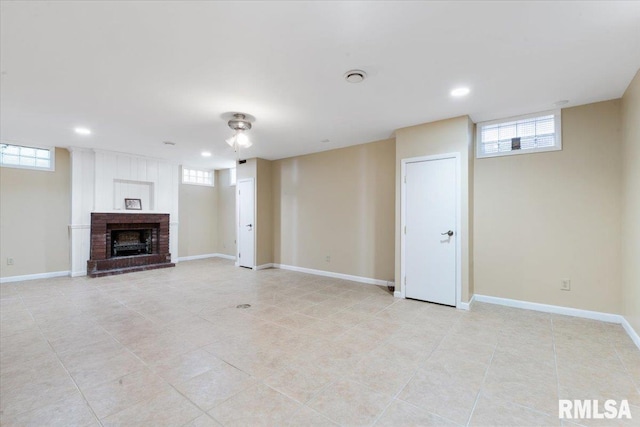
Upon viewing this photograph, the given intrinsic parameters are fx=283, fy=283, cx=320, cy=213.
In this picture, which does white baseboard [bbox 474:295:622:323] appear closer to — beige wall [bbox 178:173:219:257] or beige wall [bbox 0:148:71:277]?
beige wall [bbox 178:173:219:257]

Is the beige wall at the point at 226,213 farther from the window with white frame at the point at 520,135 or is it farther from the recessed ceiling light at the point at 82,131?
the window with white frame at the point at 520,135

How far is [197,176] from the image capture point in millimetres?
8219

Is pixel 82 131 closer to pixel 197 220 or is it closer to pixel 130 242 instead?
pixel 130 242

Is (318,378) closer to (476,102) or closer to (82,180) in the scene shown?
(476,102)

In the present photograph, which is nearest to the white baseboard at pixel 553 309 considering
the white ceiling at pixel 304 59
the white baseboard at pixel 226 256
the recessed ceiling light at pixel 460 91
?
the white ceiling at pixel 304 59

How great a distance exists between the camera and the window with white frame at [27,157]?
5242mm

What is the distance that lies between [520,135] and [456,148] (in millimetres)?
875

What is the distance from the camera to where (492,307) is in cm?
386

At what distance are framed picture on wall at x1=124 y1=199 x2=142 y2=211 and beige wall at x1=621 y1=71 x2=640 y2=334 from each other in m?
8.41

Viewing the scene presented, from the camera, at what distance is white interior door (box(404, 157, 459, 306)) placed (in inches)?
154

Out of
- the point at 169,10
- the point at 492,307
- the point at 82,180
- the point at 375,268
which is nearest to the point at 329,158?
the point at 375,268

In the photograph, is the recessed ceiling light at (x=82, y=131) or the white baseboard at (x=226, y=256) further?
the white baseboard at (x=226, y=256)

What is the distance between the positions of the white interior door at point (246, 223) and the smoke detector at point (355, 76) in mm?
4360

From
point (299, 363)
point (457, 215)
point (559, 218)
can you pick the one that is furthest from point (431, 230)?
point (299, 363)
